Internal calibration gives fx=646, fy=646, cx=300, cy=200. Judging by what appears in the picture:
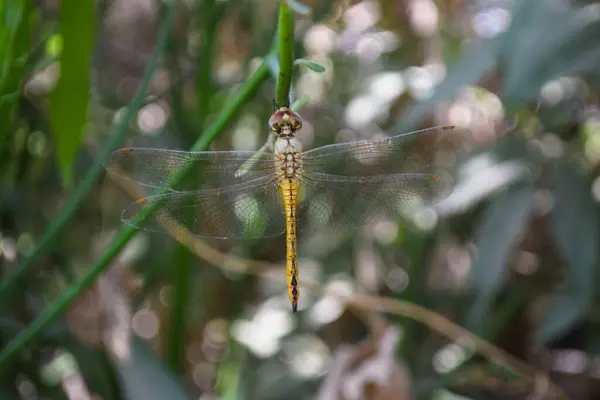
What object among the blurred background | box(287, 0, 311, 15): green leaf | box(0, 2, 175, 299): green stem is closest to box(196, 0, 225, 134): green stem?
the blurred background

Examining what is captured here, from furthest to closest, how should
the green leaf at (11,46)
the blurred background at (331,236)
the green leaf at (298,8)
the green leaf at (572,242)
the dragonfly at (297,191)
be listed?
1. the green leaf at (572,242)
2. the blurred background at (331,236)
3. the dragonfly at (297,191)
4. the green leaf at (11,46)
5. the green leaf at (298,8)

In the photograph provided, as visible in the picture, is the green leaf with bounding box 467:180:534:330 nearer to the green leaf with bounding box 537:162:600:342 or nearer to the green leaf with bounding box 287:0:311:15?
the green leaf with bounding box 537:162:600:342

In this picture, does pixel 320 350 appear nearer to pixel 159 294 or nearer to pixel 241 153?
pixel 159 294

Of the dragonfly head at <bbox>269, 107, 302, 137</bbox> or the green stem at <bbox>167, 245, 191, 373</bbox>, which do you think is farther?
the green stem at <bbox>167, 245, 191, 373</bbox>

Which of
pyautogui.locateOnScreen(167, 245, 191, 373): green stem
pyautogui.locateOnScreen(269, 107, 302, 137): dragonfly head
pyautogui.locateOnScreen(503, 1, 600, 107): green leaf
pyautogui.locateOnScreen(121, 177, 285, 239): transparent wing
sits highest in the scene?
pyautogui.locateOnScreen(503, 1, 600, 107): green leaf

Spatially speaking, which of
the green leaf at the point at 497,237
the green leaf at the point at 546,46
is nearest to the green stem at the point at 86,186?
the green leaf at the point at 546,46

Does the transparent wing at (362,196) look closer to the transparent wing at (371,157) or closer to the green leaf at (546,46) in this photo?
the transparent wing at (371,157)
